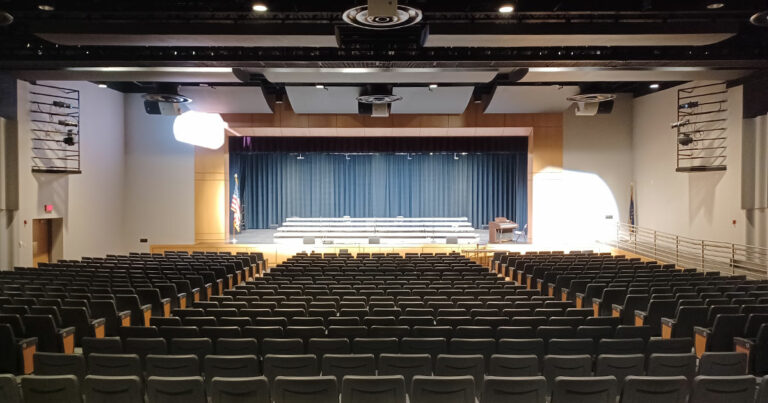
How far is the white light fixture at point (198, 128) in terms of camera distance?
65.5 ft

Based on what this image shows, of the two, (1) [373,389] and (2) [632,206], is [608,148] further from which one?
(1) [373,389]

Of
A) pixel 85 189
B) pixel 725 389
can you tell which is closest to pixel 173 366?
Result: pixel 725 389

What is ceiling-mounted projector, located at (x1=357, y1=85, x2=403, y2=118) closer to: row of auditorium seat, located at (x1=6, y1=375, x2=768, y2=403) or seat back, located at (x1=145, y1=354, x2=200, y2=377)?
seat back, located at (x1=145, y1=354, x2=200, y2=377)

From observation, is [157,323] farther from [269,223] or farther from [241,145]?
[269,223]

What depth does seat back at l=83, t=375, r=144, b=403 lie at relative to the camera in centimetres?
390

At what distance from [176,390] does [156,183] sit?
1858cm

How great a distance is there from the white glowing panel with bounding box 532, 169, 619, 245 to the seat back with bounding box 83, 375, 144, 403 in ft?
60.8

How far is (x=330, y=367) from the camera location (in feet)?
15.6

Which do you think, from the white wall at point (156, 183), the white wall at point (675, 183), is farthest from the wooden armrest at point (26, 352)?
the white wall at point (675, 183)

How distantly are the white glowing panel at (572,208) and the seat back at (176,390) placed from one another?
1833cm

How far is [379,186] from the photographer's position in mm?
30938
